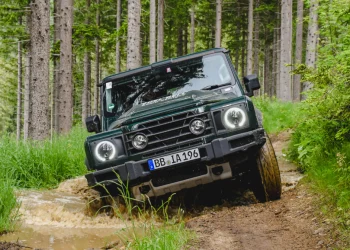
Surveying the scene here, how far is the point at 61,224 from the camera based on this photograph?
553 centimetres

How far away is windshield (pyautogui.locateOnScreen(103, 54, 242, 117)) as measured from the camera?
601 centimetres

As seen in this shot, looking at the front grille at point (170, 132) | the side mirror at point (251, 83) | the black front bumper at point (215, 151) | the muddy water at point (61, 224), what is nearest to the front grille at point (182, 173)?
the black front bumper at point (215, 151)

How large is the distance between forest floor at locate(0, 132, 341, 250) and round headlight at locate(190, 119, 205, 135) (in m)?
0.92

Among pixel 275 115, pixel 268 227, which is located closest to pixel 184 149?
pixel 268 227

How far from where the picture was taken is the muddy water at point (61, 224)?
4.61 meters

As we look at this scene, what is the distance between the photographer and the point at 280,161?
8164 mm

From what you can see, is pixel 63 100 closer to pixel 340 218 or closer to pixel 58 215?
pixel 58 215

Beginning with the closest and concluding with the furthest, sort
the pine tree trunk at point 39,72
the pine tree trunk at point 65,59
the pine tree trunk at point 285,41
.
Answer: the pine tree trunk at point 39,72
the pine tree trunk at point 65,59
the pine tree trunk at point 285,41

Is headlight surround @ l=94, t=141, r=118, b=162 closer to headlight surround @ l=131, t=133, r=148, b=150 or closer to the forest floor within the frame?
headlight surround @ l=131, t=133, r=148, b=150

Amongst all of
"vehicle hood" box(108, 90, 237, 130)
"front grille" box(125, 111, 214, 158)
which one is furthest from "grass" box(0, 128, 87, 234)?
"front grille" box(125, 111, 214, 158)

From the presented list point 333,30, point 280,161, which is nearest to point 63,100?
point 280,161

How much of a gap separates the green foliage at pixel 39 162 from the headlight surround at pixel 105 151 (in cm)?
286

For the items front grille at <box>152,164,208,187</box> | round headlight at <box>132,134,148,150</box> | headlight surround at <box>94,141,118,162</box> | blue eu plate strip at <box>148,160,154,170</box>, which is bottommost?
front grille at <box>152,164,208,187</box>

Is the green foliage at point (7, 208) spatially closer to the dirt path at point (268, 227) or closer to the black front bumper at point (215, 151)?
the black front bumper at point (215, 151)
